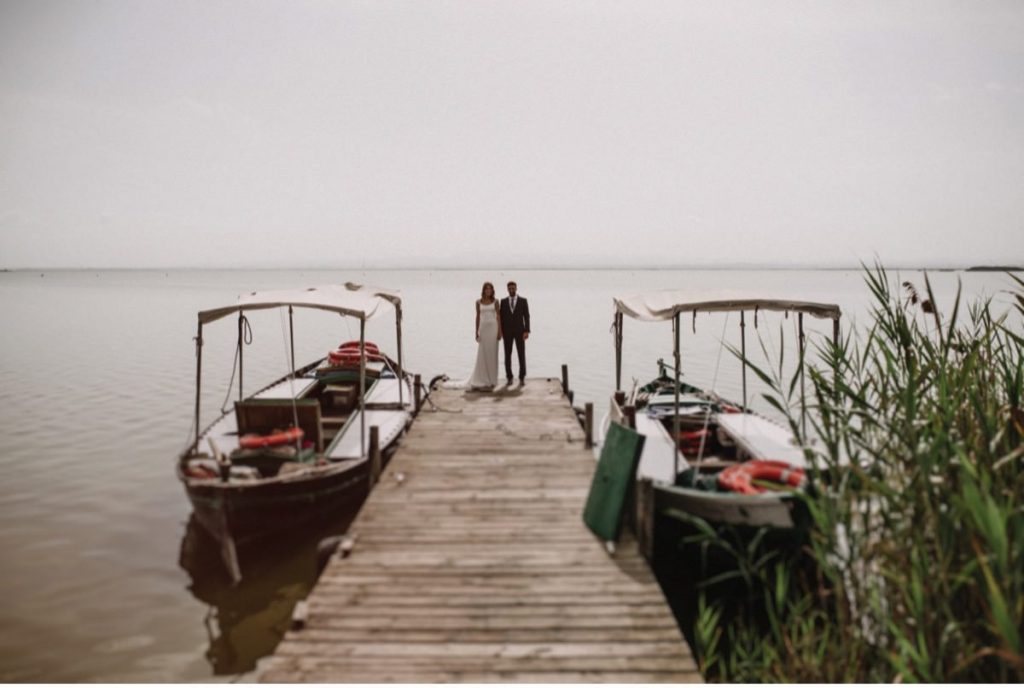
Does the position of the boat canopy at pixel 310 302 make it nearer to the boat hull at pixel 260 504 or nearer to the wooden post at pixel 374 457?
the wooden post at pixel 374 457

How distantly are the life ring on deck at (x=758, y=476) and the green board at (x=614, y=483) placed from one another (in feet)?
4.38

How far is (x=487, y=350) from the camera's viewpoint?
15.4 meters

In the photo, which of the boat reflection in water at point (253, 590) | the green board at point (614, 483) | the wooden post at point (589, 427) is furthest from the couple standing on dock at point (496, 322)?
the green board at point (614, 483)

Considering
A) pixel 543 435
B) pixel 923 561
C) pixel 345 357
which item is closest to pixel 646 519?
pixel 923 561

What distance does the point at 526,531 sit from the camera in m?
7.50

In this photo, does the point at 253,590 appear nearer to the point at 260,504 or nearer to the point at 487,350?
the point at 260,504

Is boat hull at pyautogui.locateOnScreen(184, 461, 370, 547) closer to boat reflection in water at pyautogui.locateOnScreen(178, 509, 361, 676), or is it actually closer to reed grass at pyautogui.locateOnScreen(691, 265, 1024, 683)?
boat reflection in water at pyautogui.locateOnScreen(178, 509, 361, 676)

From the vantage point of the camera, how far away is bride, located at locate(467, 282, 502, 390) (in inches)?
585

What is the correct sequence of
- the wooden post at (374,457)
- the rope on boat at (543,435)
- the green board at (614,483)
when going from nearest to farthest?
the green board at (614,483)
the wooden post at (374,457)
the rope on boat at (543,435)

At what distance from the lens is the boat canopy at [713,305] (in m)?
9.55

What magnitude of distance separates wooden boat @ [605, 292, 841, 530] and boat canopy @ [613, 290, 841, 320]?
2 centimetres

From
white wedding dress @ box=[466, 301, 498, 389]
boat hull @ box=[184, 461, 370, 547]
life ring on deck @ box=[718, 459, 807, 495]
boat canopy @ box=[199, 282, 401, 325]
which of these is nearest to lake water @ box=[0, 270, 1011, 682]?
boat hull @ box=[184, 461, 370, 547]

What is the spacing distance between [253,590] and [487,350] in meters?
8.25

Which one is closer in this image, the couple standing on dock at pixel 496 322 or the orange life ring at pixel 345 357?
the couple standing on dock at pixel 496 322
